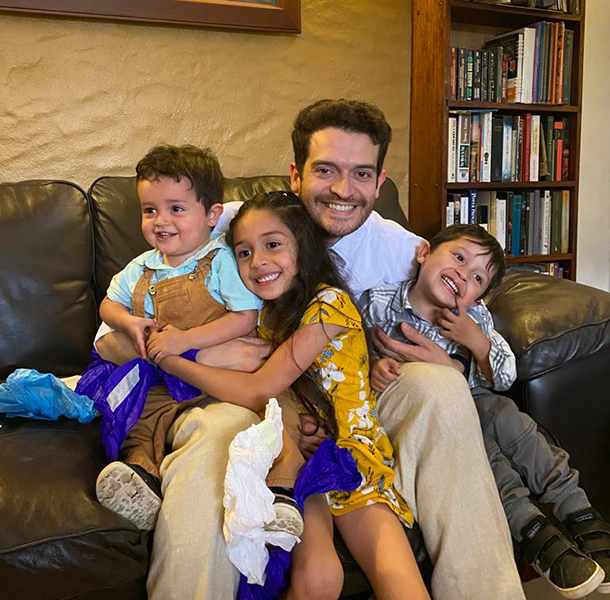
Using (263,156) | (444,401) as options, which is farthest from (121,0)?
(444,401)

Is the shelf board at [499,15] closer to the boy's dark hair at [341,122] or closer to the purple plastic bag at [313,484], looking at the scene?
the boy's dark hair at [341,122]

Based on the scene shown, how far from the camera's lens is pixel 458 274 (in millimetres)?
1628

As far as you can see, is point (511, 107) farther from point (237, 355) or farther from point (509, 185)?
point (237, 355)

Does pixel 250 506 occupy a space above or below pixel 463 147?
below

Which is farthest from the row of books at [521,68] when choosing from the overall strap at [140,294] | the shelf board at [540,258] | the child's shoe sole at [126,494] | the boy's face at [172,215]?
the child's shoe sole at [126,494]

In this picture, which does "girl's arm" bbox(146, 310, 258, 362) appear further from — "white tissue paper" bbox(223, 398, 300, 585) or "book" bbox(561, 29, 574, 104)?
"book" bbox(561, 29, 574, 104)

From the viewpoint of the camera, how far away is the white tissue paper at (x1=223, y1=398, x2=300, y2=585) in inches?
44.8

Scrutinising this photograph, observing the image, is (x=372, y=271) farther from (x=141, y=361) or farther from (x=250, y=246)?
(x=141, y=361)

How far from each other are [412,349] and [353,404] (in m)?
0.25

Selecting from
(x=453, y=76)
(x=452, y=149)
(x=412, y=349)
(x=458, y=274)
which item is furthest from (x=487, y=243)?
(x=453, y=76)

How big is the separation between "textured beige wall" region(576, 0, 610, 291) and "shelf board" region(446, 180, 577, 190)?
1.33 feet

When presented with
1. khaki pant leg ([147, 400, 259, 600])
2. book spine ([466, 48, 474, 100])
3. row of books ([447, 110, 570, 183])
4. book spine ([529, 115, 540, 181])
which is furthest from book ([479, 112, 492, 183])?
khaki pant leg ([147, 400, 259, 600])

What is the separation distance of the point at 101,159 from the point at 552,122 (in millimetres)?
1843

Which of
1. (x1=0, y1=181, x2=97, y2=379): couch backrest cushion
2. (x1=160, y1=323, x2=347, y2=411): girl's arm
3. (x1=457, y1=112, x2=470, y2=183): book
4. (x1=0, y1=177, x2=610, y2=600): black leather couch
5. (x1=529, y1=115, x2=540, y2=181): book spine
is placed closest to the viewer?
(x1=0, y1=177, x2=610, y2=600): black leather couch
